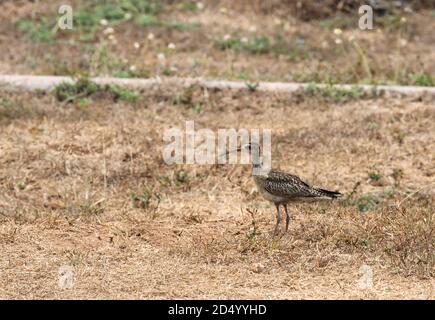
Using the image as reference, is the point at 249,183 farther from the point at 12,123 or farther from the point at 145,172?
the point at 12,123

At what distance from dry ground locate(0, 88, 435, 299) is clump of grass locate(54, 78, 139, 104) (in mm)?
136

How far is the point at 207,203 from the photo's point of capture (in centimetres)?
832

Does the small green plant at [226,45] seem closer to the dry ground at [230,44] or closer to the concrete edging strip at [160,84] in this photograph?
the dry ground at [230,44]

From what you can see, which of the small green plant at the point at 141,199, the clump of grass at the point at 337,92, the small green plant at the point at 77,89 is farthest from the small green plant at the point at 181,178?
the clump of grass at the point at 337,92

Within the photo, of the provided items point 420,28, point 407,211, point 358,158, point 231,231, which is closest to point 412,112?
point 358,158

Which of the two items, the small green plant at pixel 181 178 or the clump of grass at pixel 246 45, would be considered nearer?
the small green plant at pixel 181 178

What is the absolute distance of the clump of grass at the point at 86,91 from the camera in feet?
35.5

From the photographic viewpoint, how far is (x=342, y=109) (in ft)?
35.1

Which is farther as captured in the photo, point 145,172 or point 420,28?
point 420,28

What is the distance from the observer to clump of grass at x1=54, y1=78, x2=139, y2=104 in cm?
1083

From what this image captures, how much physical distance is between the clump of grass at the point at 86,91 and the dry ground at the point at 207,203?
136 mm

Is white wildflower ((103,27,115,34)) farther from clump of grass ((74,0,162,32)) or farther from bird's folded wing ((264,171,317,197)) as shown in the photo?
bird's folded wing ((264,171,317,197))

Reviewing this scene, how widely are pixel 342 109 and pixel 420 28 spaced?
16.1 ft
